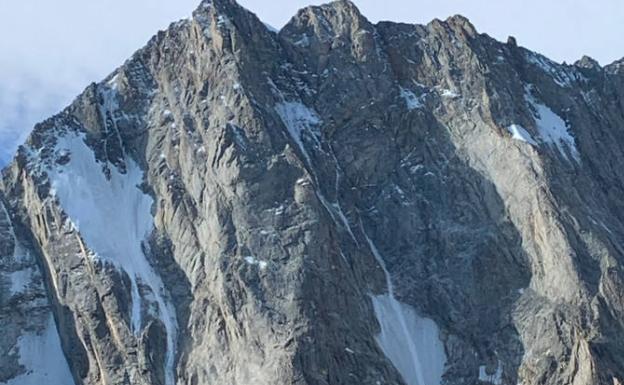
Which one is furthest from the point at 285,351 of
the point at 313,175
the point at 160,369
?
the point at 313,175

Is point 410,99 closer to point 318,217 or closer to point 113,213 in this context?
point 318,217

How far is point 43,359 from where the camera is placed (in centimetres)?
16938

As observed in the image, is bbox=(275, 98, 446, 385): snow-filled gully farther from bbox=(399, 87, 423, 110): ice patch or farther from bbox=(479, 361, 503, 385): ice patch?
bbox=(399, 87, 423, 110): ice patch

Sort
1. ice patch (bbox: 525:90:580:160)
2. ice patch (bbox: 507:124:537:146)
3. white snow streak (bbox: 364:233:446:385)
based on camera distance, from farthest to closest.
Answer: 1. ice patch (bbox: 525:90:580:160)
2. ice patch (bbox: 507:124:537:146)
3. white snow streak (bbox: 364:233:446:385)

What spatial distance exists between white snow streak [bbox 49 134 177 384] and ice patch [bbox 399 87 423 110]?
3295cm

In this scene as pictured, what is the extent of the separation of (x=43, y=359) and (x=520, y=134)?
60331 millimetres

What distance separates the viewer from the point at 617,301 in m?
156

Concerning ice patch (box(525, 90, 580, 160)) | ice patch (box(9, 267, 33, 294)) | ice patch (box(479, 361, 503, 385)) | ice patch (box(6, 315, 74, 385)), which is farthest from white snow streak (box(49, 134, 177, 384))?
ice patch (box(525, 90, 580, 160))

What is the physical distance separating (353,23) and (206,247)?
40632mm

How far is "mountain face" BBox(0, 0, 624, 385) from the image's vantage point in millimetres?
155250

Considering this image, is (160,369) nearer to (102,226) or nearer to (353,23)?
(102,226)

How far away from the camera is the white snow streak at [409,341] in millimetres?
157875

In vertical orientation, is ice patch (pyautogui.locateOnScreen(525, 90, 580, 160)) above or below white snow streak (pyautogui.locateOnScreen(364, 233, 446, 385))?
above

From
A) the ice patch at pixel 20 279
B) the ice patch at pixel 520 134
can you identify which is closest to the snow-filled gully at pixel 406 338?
the ice patch at pixel 520 134
